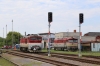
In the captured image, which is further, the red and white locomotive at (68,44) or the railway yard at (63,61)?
the red and white locomotive at (68,44)

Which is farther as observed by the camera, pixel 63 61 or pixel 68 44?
pixel 68 44

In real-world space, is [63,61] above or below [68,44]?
below

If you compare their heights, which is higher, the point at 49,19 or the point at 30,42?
the point at 49,19

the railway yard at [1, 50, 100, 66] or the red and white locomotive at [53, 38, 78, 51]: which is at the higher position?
the red and white locomotive at [53, 38, 78, 51]

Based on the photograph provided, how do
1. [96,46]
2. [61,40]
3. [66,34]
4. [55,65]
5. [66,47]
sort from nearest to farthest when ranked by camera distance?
1. [55,65]
2. [96,46]
3. [66,47]
4. [61,40]
5. [66,34]

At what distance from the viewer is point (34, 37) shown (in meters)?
43.0

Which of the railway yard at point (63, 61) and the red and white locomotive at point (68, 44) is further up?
the red and white locomotive at point (68, 44)

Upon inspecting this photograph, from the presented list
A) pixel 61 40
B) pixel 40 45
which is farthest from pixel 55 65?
pixel 61 40

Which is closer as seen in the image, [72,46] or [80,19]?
[80,19]

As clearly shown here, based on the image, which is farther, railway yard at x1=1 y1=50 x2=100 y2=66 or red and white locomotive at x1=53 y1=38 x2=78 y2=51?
red and white locomotive at x1=53 y1=38 x2=78 y2=51

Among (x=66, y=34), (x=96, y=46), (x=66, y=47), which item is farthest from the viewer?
(x=66, y=34)

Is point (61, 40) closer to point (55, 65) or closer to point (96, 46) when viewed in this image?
point (96, 46)

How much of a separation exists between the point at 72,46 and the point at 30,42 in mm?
14259

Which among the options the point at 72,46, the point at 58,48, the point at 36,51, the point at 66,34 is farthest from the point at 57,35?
the point at 36,51
